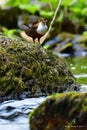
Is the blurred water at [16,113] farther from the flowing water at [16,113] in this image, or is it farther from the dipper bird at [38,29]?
the dipper bird at [38,29]

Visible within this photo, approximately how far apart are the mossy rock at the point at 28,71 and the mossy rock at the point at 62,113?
1.68 meters

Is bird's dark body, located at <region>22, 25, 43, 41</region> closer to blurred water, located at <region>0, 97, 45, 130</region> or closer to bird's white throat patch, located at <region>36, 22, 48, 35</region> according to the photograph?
bird's white throat patch, located at <region>36, 22, 48, 35</region>

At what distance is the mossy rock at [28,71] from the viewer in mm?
5641

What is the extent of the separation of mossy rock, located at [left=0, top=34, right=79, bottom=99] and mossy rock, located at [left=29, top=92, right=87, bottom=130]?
1.68 m

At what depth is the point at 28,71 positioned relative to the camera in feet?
18.9

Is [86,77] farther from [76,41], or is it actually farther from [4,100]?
[76,41]

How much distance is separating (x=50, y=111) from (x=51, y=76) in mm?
2018

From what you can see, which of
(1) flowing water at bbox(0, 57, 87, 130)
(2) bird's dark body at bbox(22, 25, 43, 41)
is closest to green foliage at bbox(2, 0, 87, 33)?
(2) bird's dark body at bbox(22, 25, 43, 41)

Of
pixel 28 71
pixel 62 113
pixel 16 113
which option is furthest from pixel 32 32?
pixel 62 113

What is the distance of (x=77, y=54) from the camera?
15.0m

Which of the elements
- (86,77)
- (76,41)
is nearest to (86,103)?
(86,77)

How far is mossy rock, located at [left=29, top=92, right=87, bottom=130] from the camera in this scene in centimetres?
380

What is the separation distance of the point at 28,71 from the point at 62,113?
1.98 meters

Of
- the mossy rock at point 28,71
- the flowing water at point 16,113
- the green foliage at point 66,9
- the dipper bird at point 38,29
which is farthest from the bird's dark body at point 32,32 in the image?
the green foliage at point 66,9
